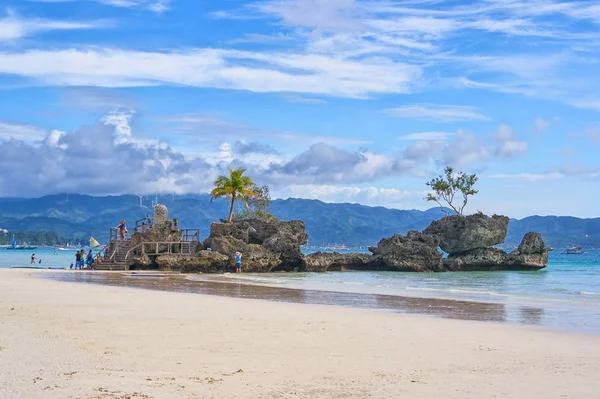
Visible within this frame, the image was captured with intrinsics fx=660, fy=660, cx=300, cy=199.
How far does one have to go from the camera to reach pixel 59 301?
1919 centimetres

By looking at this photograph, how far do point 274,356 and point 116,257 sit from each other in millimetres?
40278

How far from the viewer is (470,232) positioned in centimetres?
6159

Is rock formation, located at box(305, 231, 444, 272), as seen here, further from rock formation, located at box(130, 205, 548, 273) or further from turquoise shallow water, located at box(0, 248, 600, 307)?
turquoise shallow water, located at box(0, 248, 600, 307)

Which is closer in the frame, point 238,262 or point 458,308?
point 458,308

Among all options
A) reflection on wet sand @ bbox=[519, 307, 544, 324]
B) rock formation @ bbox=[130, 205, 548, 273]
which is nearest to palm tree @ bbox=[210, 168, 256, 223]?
rock formation @ bbox=[130, 205, 548, 273]

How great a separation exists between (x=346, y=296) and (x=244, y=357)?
638 inches

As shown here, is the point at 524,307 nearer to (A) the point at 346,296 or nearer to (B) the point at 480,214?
(A) the point at 346,296

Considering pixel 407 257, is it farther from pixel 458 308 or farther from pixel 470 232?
pixel 458 308

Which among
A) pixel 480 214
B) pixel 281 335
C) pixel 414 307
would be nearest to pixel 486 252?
pixel 480 214

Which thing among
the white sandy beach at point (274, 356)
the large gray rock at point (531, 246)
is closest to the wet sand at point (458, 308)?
the white sandy beach at point (274, 356)

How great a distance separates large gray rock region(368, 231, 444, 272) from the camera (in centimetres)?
5856

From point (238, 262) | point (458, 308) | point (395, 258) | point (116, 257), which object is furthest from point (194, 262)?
point (458, 308)

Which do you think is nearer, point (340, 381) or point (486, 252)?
point (340, 381)

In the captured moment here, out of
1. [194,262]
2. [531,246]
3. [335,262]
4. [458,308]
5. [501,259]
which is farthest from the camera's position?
[531,246]
